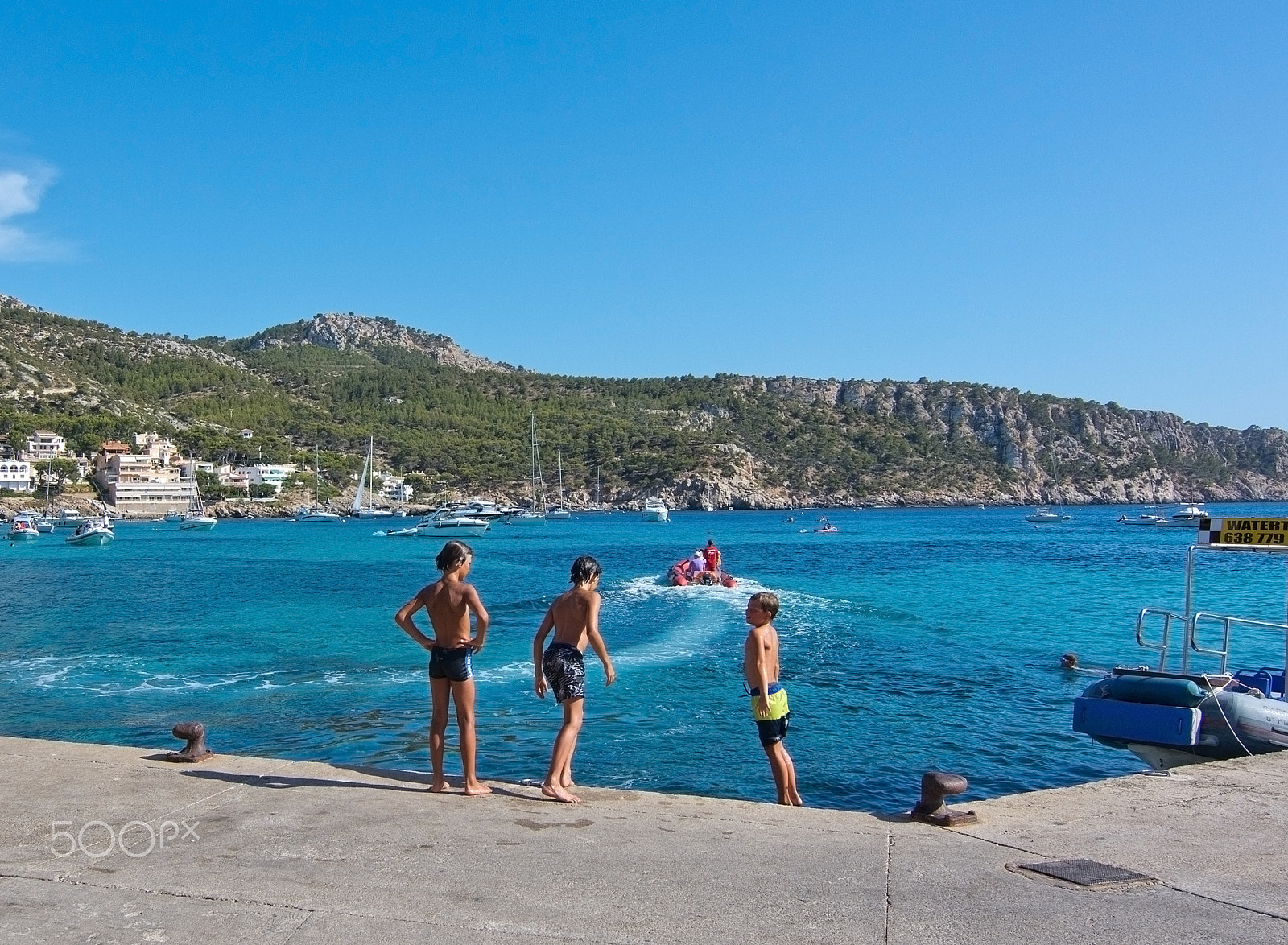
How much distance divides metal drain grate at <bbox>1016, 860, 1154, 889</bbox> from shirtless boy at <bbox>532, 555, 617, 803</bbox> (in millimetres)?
3193

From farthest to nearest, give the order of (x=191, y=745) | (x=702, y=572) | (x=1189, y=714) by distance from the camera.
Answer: (x=702, y=572) → (x=1189, y=714) → (x=191, y=745)

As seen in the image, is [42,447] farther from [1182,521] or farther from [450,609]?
[450,609]

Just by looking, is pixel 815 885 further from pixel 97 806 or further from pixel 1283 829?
pixel 97 806

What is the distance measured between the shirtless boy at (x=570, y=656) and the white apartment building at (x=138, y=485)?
14565 cm

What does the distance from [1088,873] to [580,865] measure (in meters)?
2.96

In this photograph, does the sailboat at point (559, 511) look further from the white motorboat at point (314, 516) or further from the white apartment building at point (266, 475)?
the white apartment building at point (266, 475)

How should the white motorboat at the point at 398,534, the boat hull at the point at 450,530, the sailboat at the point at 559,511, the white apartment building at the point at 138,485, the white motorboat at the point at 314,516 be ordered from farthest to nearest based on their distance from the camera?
the sailboat at the point at 559,511 → the white apartment building at the point at 138,485 → the white motorboat at the point at 314,516 → the boat hull at the point at 450,530 → the white motorboat at the point at 398,534

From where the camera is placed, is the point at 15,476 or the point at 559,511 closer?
the point at 15,476

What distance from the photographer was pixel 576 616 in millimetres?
7730

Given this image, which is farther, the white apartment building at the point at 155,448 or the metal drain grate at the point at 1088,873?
the white apartment building at the point at 155,448

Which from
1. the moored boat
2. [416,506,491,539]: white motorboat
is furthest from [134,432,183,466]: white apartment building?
the moored boat

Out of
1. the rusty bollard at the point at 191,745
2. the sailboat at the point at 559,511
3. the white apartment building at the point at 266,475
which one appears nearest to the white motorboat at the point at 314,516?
the white apartment building at the point at 266,475

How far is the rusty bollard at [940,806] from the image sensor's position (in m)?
7.14

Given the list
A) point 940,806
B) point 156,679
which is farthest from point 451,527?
point 940,806
